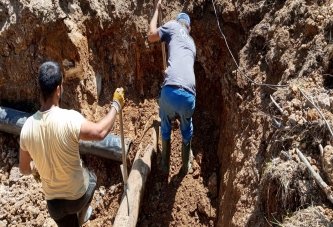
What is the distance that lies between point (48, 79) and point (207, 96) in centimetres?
283

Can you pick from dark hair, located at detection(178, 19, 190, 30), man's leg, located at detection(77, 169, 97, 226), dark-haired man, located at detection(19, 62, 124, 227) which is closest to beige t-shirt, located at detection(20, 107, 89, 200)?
dark-haired man, located at detection(19, 62, 124, 227)

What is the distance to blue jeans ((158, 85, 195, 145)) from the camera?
388 centimetres

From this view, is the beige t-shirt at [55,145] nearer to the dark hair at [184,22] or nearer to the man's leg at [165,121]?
the man's leg at [165,121]

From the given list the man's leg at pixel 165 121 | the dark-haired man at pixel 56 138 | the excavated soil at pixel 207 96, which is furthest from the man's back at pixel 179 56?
the dark-haired man at pixel 56 138

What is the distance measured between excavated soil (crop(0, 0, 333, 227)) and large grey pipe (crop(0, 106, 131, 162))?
0.21 m

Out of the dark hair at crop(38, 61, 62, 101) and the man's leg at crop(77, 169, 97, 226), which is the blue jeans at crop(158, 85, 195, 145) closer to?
the man's leg at crop(77, 169, 97, 226)

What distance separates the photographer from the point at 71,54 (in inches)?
204

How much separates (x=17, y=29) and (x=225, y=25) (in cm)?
287

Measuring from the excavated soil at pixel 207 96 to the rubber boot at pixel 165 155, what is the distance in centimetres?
14

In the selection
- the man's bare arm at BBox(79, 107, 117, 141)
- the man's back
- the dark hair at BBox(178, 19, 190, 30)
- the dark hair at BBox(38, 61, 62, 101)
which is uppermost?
the dark hair at BBox(178, 19, 190, 30)

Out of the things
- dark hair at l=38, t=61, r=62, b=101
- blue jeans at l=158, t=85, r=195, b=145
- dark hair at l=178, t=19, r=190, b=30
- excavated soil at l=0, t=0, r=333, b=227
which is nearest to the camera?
dark hair at l=38, t=61, r=62, b=101

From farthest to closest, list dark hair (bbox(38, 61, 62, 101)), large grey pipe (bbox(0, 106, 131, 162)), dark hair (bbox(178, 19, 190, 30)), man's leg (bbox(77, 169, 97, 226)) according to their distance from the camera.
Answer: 1. large grey pipe (bbox(0, 106, 131, 162))
2. dark hair (bbox(178, 19, 190, 30))
3. man's leg (bbox(77, 169, 97, 226))
4. dark hair (bbox(38, 61, 62, 101))

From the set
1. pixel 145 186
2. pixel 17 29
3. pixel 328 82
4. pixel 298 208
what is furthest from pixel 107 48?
pixel 298 208

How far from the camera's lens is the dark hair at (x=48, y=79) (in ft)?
8.98
